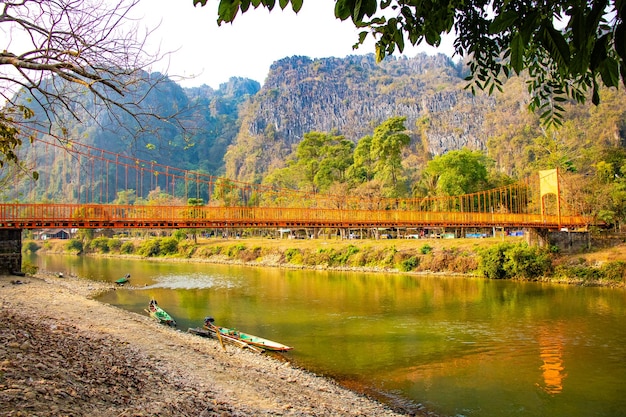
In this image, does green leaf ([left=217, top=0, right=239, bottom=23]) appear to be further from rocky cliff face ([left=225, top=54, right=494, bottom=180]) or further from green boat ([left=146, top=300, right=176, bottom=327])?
rocky cliff face ([left=225, top=54, right=494, bottom=180])

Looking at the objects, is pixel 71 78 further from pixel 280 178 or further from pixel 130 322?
pixel 280 178

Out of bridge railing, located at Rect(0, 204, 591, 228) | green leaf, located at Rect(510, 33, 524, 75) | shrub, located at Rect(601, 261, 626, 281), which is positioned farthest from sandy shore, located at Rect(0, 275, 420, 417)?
shrub, located at Rect(601, 261, 626, 281)

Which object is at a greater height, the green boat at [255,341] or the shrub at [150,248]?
the shrub at [150,248]

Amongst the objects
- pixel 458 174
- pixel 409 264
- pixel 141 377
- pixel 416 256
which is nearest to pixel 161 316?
pixel 141 377

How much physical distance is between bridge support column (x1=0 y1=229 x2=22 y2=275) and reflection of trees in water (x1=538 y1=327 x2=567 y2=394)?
21.9 metres

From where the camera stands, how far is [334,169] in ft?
188

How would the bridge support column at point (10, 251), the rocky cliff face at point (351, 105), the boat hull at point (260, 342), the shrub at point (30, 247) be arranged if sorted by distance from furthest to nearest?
the rocky cliff face at point (351, 105) < the shrub at point (30, 247) < the bridge support column at point (10, 251) < the boat hull at point (260, 342)

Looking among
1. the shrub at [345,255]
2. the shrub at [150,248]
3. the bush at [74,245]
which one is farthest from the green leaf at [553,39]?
the bush at [74,245]

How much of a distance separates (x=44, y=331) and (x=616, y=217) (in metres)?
32.9

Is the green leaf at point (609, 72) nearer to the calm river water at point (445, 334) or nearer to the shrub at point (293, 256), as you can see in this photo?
the calm river water at point (445, 334)

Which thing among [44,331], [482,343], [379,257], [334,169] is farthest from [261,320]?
[334,169]

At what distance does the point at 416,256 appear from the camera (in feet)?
107

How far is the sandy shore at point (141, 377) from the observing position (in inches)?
190

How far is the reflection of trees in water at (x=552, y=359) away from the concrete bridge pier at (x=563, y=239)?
50.0 feet
